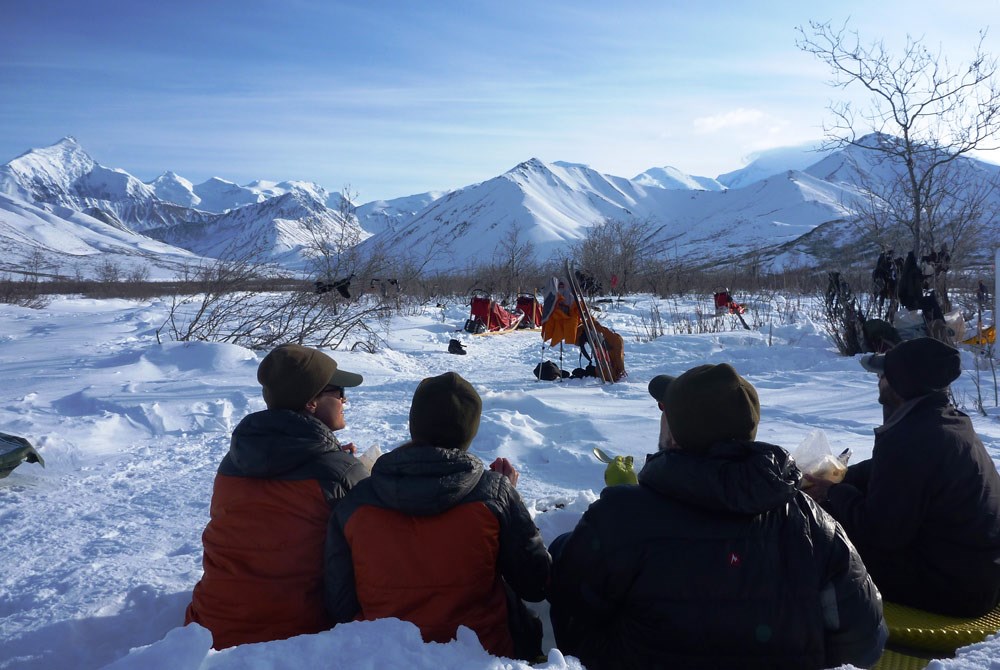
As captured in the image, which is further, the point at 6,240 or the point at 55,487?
the point at 6,240

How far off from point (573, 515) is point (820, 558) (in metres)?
1.50

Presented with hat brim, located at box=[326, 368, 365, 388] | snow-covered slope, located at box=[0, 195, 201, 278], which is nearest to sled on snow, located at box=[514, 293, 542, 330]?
hat brim, located at box=[326, 368, 365, 388]

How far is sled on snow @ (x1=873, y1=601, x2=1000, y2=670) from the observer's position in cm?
240

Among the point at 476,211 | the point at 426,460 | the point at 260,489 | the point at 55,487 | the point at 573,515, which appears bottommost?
the point at 55,487

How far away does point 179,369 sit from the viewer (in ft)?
27.0

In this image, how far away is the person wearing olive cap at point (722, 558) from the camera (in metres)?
1.75

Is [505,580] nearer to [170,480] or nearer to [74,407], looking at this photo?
[170,480]

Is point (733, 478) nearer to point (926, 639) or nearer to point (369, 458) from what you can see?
point (926, 639)

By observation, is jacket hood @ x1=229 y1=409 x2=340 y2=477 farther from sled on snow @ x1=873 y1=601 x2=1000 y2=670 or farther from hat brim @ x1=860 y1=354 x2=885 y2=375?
hat brim @ x1=860 y1=354 x2=885 y2=375

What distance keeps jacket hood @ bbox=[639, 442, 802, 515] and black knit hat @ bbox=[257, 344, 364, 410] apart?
4.07 feet

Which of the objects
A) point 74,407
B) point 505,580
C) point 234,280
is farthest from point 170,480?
point 234,280

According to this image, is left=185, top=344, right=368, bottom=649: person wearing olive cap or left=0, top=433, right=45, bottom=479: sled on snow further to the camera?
left=0, top=433, right=45, bottom=479: sled on snow

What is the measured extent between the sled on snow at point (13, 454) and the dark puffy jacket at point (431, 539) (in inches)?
127

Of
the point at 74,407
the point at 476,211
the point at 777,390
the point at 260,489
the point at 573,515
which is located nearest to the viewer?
the point at 260,489
